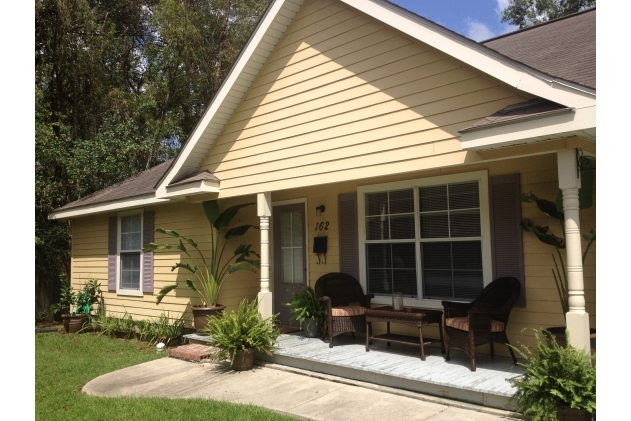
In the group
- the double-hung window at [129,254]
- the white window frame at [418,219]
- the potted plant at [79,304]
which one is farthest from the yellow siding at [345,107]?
the potted plant at [79,304]

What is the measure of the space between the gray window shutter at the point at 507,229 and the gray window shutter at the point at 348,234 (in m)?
2.20

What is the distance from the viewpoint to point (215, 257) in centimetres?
934

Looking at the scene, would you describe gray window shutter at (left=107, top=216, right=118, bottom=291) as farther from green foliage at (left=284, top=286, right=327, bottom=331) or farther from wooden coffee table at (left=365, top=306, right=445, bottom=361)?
wooden coffee table at (left=365, top=306, right=445, bottom=361)

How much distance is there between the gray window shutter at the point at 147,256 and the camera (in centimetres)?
1060

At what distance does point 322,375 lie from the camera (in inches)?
251

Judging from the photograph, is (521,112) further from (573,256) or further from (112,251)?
(112,251)

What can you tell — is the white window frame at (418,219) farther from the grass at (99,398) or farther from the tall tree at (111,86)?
the tall tree at (111,86)

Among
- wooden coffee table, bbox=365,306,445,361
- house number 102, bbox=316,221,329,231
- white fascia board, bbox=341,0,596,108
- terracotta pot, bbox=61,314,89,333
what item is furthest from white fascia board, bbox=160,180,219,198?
terracotta pot, bbox=61,314,89,333

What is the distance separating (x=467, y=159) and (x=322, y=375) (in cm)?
315

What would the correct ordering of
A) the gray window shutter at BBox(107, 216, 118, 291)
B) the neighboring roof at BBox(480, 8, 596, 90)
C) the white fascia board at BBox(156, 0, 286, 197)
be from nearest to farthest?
the neighboring roof at BBox(480, 8, 596, 90)
the white fascia board at BBox(156, 0, 286, 197)
the gray window shutter at BBox(107, 216, 118, 291)

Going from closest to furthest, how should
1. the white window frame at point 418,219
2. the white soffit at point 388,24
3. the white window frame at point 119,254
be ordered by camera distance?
the white soffit at point 388,24 → the white window frame at point 418,219 → the white window frame at point 119,254

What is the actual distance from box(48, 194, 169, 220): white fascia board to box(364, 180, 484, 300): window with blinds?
4.52m

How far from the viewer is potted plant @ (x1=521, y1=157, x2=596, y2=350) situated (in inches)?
214
